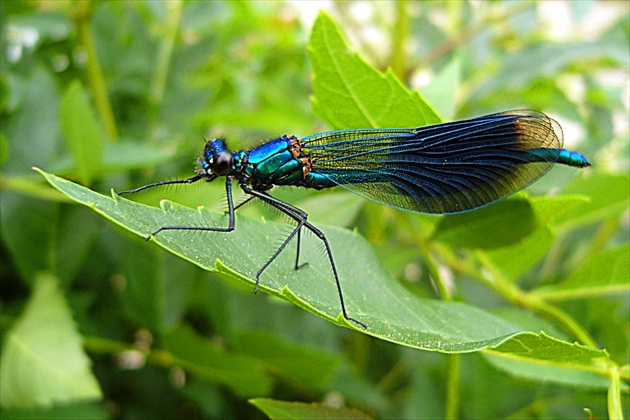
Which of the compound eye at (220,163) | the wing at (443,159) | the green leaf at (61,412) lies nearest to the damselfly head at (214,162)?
the compound eye at (220,163)

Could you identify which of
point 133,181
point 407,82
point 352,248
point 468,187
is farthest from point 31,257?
point 407,82

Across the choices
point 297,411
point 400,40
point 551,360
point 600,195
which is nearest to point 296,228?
point 297,411

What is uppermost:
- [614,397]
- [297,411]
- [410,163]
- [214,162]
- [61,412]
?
[410,163]

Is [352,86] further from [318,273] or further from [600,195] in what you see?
Answer: [600,195]

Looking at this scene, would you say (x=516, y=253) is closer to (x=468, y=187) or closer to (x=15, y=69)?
(x=468, y=187)

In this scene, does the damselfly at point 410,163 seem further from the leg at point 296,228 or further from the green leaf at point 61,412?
the green leaf at point 61,412
